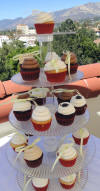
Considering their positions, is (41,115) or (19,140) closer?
(41,115)

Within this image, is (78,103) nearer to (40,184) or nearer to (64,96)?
(64,96)

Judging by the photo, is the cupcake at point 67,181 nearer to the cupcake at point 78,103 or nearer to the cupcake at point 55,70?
the cupcake at point 78,103

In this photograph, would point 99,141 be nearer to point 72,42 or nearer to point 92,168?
point 92,168

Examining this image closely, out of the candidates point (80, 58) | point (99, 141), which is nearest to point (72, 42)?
point (80, 58)

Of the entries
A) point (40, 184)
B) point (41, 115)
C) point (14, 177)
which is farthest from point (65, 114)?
point (14, 177)

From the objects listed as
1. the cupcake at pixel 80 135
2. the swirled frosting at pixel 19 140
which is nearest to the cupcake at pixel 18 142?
the swirled frosting at pixel 19 140

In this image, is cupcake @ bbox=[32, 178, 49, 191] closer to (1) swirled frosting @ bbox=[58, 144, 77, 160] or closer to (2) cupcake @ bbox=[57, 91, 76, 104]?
(1) swirled frosting @ bbox=[58, 144, 77, 160]
